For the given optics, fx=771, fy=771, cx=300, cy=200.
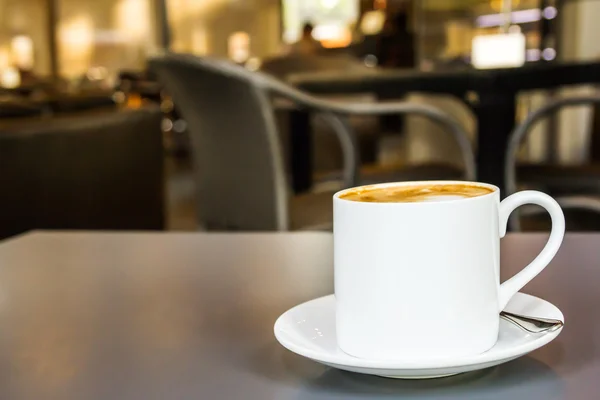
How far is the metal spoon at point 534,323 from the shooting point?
42 centimetres

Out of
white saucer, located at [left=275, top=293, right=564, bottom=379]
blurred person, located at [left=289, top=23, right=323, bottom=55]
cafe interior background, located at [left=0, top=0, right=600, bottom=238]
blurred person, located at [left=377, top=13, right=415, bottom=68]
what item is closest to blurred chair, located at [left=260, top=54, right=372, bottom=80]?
blurred person, located at [left=289, top=23, right=323, bottom=55]

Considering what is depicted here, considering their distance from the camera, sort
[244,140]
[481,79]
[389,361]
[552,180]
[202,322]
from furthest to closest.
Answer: [481,79]
[552,180]
[244,140]
[202,322]
[389,361]

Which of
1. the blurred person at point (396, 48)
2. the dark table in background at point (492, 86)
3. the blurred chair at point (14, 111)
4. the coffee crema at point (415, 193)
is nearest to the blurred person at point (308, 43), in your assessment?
the blurred person at point (396, 48)

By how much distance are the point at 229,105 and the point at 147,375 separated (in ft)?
3.87

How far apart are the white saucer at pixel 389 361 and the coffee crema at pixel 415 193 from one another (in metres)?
0.08

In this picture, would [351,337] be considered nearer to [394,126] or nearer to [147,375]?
[147,375]

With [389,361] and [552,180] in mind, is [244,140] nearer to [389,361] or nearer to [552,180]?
[552,180]

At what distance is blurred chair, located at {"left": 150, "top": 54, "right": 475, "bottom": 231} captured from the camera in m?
1.50

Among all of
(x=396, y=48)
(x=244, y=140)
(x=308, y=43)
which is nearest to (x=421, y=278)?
(x=244, y=140)

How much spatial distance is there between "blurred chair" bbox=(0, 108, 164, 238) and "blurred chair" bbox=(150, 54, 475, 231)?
0.94 ft

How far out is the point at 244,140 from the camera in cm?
154

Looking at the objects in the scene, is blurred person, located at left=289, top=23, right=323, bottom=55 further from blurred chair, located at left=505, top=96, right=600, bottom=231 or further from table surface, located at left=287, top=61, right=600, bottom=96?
blurred chair, located at left=505, top=96, right=600, bottom=231

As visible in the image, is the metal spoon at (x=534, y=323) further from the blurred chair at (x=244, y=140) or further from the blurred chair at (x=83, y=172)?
the blurred chair at (x=83, y=172)

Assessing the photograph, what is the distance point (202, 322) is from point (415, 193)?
17cm
